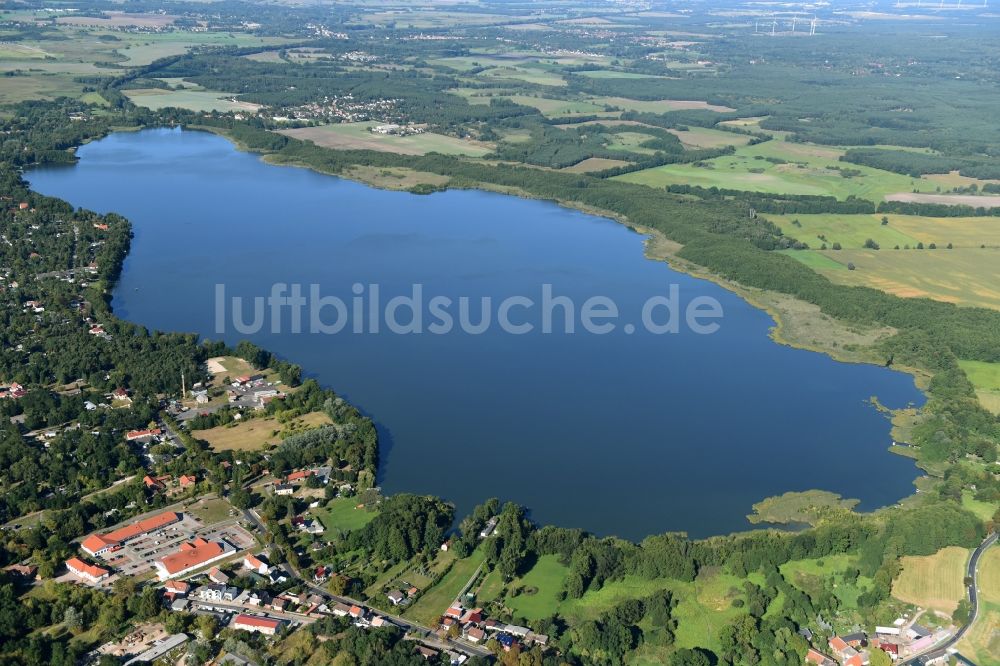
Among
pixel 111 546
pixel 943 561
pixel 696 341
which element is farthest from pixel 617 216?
pixel 111 546

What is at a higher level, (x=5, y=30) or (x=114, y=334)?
(x=5, y=30)

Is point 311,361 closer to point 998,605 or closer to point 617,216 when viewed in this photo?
point 998,605

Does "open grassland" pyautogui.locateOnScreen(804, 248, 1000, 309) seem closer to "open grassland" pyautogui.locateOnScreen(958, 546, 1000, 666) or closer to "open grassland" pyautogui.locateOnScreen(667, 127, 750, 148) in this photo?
"open grassland" pyautogui.locateOnScreen(958, 546, 1000, 666)

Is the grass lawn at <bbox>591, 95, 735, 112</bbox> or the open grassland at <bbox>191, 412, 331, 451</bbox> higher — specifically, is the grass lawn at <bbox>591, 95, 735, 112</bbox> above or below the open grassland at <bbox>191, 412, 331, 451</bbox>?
above

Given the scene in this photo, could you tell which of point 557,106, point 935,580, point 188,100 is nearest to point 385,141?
point 557,106

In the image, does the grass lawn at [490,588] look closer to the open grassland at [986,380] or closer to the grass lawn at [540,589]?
the grass lawn at [540,589]

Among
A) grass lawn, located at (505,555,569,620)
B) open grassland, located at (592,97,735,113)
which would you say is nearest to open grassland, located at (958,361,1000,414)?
grass lawn, located at (505,555,569,620)

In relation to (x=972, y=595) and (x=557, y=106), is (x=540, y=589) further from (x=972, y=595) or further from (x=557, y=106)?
(x=557, y=106)
